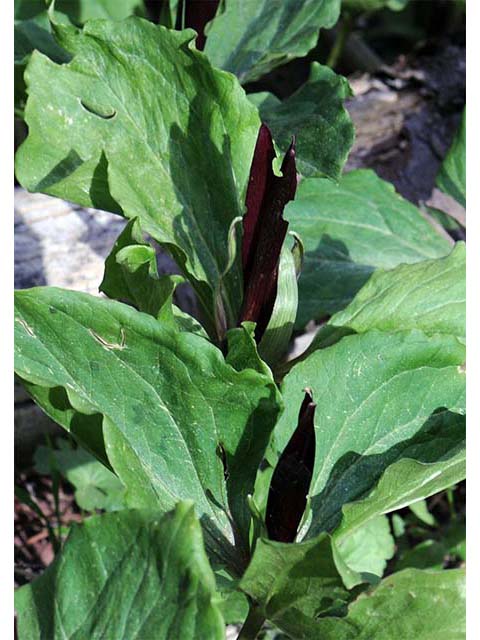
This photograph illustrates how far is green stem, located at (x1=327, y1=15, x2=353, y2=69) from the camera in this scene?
7.66 ft

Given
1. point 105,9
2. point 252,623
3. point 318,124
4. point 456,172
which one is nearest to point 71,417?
point 252,623

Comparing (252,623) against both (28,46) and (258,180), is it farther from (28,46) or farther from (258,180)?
(28,46)

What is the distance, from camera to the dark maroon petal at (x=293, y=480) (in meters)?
0.84

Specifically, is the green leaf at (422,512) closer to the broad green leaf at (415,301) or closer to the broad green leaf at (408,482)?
the broad green leaf at (415,301)

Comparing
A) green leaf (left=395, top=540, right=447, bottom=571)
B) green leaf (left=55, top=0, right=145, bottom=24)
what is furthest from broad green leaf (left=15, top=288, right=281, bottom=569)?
green leaf (left=55, top=0, right=145, bottom=24)

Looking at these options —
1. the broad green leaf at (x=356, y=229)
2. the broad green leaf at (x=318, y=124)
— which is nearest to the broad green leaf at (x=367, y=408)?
the broad green leaf at (x=318, y=124)

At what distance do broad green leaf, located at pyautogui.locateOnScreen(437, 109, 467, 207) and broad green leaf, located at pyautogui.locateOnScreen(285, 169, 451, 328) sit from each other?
0.28ft

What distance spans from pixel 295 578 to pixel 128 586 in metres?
0.17

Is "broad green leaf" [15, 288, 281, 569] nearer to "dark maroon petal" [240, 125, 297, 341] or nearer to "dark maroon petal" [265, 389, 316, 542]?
"dark maroon petal" [265, 389, 316, 542]

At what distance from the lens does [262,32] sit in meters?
1.38

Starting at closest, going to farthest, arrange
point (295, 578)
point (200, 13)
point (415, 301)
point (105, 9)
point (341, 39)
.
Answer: point (295, 578) < point (415, 301) < point (200, 13) < point (105, 9) < point (341, 39)

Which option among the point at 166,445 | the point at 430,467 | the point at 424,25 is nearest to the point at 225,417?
the point at 166,445

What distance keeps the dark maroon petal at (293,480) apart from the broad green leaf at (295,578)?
77 mm
